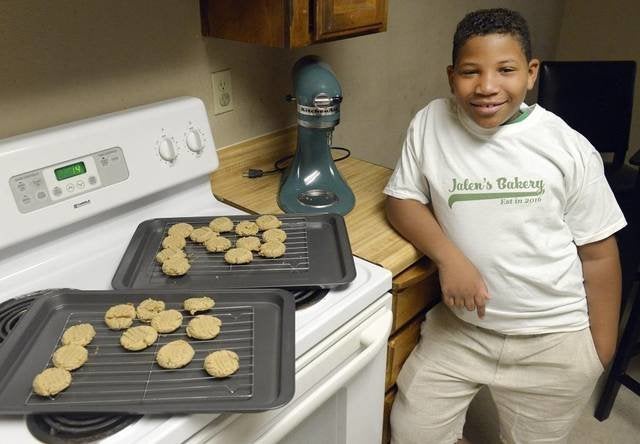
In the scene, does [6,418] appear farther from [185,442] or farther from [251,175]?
[251,175]

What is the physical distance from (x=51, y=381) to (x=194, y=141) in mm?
548

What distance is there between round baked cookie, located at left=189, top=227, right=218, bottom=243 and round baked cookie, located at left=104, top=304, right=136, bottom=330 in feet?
0.65

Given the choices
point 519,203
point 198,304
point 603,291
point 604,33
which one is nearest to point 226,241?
point 198,304

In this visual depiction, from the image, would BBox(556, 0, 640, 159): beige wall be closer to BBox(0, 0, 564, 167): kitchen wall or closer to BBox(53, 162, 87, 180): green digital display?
BBox(0, 0, 564, 167): kitchen wall

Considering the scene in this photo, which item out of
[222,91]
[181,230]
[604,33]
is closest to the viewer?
[181,230]

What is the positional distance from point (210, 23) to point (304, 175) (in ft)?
1.15

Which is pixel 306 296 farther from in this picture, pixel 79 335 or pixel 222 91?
pixel 222 91

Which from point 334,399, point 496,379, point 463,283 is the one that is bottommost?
point 496,379

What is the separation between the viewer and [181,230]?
928 mm

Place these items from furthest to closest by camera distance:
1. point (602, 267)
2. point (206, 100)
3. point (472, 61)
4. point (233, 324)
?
1. point (206, 100)
2. point (602, 267)
3. point (472, 61)
4. point (233, 324)

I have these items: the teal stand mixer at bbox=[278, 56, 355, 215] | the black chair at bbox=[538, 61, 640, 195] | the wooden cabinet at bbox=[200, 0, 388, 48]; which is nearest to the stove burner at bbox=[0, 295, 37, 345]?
the teal stand mixer at bbox=[278, 56, 355, 215]

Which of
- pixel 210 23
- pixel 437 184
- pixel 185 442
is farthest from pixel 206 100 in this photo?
pixel 185 442

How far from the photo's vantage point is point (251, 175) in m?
1.23

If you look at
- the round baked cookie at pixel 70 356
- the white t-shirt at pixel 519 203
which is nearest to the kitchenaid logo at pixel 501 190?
the white t-shirt at pixel 519 203
